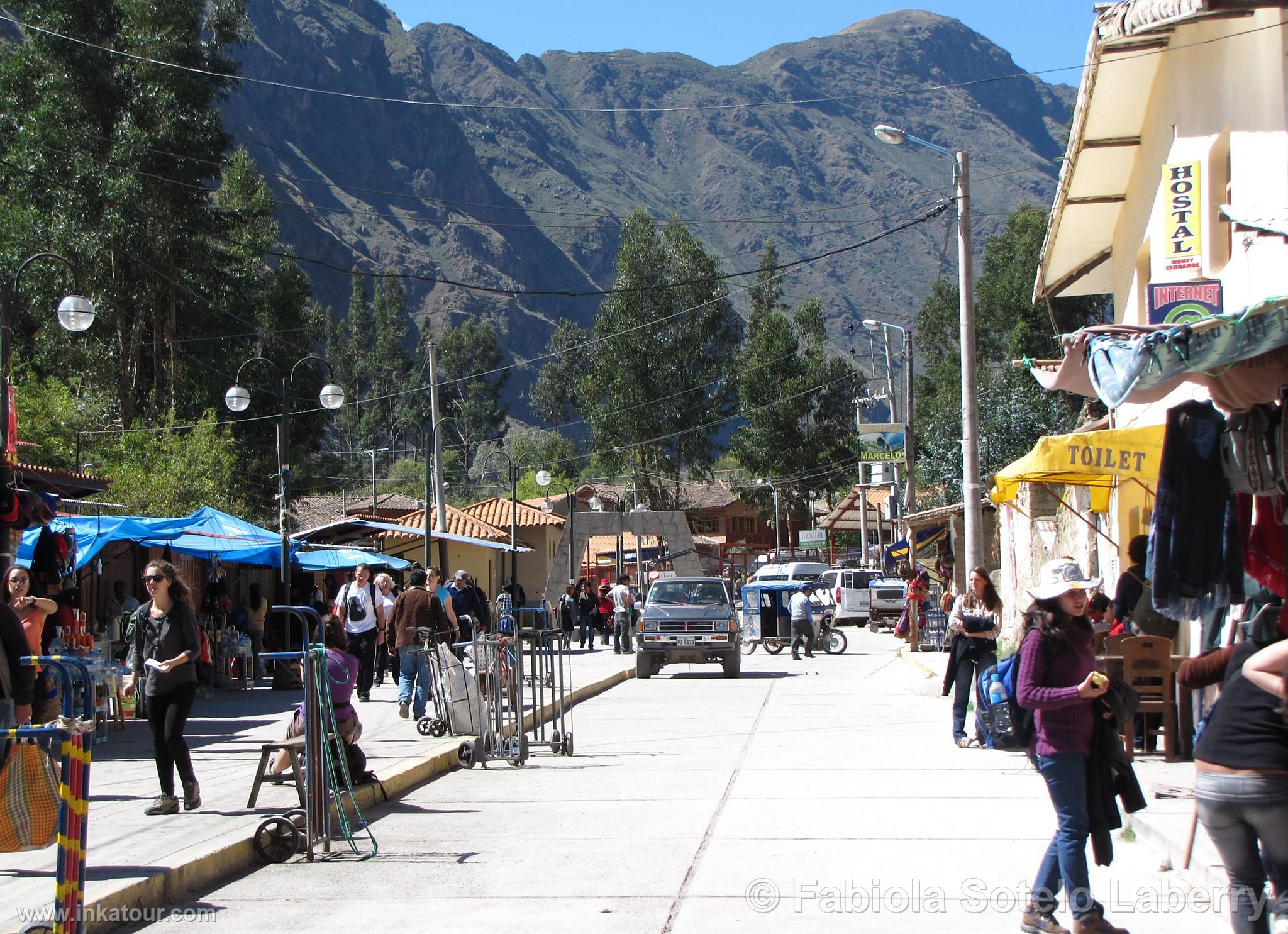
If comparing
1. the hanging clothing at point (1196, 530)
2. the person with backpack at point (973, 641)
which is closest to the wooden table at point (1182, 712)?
the person with backpack at point (973, 641)

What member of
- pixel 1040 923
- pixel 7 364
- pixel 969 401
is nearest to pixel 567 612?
pixel 969 401

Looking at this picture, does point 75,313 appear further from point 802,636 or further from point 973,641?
point 802,636

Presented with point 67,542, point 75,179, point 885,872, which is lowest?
point 885,872

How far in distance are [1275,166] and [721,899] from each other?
8245mm

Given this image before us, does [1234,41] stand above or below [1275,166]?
above

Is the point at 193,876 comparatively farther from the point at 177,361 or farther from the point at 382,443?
the point at 382,443

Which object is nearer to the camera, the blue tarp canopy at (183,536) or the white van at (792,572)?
the blue tarp canopy at (183,536)

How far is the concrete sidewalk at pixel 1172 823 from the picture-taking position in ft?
23.7

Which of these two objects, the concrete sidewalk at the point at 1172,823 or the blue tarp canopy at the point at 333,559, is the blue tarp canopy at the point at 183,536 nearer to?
the blue tarp canopy at the point at 333,559

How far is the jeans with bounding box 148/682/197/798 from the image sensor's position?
9195mm

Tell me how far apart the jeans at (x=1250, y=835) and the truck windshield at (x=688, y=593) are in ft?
69.5

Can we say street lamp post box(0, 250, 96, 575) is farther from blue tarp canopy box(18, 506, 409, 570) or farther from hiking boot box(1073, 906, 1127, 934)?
hiking boot box(1073, 906, 1127, 934)

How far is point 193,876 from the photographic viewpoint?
24.8ft

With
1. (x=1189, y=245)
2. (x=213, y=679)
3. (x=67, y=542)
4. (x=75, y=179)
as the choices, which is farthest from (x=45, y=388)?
(x=1189, y=245)
